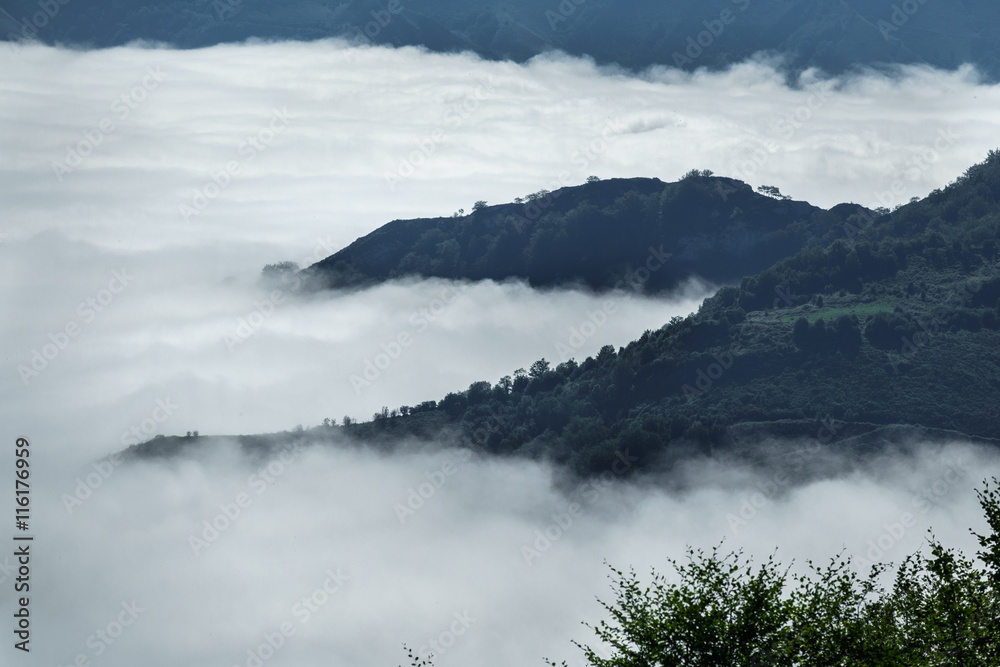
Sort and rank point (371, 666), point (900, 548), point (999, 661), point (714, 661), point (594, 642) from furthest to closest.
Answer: point (900, 548) < point (371, 666) < point (594, 642) < point (714, 661) < point (999, 661)

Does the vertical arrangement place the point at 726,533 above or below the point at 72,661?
above

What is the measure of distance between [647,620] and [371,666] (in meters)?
132

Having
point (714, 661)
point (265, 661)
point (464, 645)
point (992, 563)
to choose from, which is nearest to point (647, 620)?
point (714, 661)

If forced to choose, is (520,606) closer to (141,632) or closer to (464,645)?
(464,645)

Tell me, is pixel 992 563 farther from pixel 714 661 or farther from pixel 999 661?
pixel 714 661

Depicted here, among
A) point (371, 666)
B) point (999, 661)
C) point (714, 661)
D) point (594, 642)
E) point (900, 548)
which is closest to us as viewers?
point (999, 661)

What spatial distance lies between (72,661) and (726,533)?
10065 cm

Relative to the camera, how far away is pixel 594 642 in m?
165

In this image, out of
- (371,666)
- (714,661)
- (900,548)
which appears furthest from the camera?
(900,548)

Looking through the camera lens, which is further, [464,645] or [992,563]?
[464,645]

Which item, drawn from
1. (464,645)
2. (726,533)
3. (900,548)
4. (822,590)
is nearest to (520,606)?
(464,645)

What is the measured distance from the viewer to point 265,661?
18488 cm

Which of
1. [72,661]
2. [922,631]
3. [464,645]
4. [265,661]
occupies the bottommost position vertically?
[72,661]

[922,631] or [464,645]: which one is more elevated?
[922,631]
